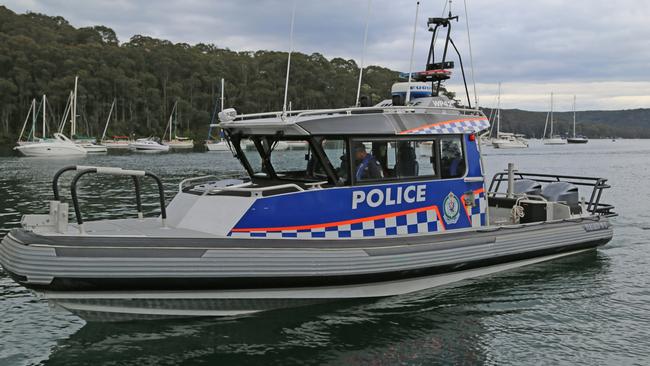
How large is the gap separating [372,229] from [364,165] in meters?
0.83

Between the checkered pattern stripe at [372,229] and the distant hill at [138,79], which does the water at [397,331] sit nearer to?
the checkered pattern stripe at [372,229]

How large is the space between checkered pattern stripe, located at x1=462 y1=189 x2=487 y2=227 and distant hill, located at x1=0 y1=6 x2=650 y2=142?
76.8m

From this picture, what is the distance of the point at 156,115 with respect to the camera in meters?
91.9

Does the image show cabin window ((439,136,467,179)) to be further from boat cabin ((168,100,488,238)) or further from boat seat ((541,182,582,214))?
boat seat ((541,182,582,214))

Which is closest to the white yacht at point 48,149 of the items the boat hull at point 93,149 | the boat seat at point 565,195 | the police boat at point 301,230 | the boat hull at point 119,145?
the boat hull at point 93,149

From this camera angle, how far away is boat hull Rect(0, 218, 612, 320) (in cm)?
565

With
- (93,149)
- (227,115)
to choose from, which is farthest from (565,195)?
(93,149)

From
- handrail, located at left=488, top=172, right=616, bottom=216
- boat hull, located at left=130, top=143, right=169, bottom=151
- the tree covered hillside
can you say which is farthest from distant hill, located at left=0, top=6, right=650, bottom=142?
handrail, located at left=488, top=172, right=616, bottom=216

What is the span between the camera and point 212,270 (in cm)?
603

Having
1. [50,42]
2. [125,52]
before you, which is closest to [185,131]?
[125,52]

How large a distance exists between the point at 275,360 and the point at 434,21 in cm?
658

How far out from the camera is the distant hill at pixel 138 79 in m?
81.3

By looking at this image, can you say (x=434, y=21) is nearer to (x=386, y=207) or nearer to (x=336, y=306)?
(x=386, y=207)

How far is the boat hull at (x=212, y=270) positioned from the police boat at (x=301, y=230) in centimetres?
1
